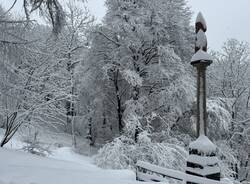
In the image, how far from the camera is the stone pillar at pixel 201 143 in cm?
514

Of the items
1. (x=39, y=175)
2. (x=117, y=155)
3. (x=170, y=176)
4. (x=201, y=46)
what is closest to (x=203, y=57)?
(x=201, y=46)

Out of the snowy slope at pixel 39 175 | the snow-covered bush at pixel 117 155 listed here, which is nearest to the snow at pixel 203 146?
the snowy slope at pixel 39 175

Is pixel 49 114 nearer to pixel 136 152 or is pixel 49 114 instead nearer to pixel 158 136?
pixel 136 152

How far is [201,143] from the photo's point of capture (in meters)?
5.25

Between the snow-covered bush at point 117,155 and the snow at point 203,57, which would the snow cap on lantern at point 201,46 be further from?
the snow-covered bush at point 117,155

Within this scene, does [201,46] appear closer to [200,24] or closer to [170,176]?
[200,24]

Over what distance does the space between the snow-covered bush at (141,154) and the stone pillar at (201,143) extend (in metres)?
6.99

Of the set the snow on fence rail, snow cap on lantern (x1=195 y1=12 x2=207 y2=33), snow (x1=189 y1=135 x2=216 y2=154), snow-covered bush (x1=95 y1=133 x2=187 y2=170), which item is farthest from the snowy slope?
snow-covered bush (x1=95 y1=133 x2=187 y2=170)

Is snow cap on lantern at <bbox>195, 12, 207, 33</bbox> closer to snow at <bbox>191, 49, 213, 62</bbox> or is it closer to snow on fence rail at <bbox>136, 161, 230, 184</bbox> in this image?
snow at <bbox>191, 49, 213, 62</bbox>

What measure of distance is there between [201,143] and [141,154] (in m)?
7.59

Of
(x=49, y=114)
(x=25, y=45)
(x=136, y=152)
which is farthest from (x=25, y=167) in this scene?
(x=136, y=152)

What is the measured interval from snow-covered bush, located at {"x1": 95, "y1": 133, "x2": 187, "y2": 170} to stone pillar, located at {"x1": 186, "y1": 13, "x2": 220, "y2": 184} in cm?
699

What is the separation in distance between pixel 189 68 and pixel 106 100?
4514 mm

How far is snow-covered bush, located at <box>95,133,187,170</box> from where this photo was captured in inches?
485
